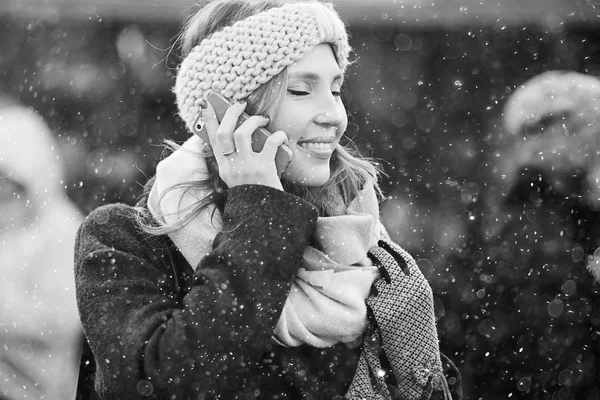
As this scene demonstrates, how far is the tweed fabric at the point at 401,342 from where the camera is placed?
1.70 m

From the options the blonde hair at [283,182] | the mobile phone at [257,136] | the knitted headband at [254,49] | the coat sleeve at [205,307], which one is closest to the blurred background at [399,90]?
the blonde hair at [283,182]

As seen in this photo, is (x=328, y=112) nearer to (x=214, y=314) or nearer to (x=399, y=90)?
(x=214, y=314)

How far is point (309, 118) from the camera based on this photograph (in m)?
1.72

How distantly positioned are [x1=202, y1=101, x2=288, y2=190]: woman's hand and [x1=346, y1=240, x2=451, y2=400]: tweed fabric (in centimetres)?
41

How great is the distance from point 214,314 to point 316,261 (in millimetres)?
362

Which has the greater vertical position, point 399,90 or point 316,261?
point 316,261

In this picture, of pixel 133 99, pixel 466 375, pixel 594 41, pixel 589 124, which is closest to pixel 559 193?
pixel 589 124

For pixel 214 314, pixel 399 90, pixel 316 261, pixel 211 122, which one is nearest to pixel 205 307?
pixel 214 314

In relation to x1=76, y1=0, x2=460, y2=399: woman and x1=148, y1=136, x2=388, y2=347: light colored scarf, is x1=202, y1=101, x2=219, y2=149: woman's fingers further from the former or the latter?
x1=148, y1=136, x2=388, y2=347: light colored scarf

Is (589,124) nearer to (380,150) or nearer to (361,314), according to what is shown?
(380,150)

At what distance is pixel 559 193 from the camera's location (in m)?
3.81

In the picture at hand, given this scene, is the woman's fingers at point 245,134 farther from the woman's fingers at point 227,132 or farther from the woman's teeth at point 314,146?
the woman's teeth at point 314,146

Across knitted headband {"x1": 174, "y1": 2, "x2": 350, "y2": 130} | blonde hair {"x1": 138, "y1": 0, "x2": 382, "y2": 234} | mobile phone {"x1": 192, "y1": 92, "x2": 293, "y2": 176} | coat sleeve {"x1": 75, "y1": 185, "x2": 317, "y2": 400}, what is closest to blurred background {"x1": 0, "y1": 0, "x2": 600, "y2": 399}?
blonde hair {"x1": 138, "y1": 0, "x2": 382, "y2": 234}

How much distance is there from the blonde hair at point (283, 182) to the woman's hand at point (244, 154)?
97 millimetres
